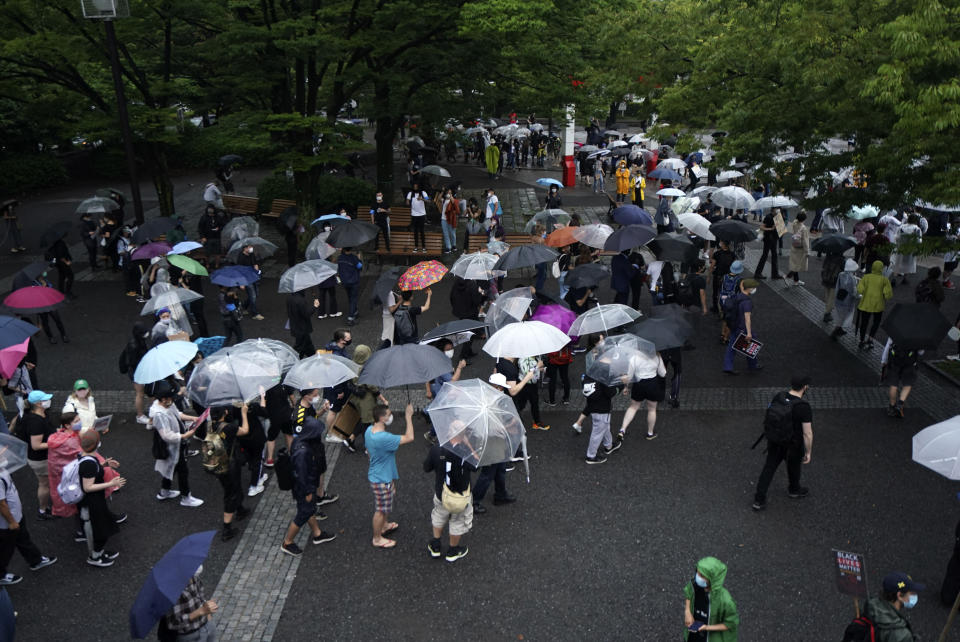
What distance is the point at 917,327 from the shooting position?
34.1 ft

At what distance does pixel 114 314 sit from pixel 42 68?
6965 mm

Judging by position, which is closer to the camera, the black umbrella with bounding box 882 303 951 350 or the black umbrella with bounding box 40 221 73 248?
the black umbrella with bounding box 882 303 951 350

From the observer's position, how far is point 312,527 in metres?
8.35

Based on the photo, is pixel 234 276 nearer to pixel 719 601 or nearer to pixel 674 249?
pixel 674 249

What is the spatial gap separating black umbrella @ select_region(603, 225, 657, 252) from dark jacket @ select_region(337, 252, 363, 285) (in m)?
4.90

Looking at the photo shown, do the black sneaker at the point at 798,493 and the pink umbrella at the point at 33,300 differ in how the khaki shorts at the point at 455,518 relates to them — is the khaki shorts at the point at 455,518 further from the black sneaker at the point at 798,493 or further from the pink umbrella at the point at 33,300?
the pink umbrella at the point at 33,300

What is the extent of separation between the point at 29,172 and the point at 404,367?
86.0 ft

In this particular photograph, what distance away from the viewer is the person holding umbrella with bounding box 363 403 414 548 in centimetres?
773

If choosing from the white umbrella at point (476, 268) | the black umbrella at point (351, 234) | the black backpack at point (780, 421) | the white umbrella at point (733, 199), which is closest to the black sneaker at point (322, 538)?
the black backpack at point (780, 421)

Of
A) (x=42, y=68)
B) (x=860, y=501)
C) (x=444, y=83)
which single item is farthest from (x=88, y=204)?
(x=860, y=501)

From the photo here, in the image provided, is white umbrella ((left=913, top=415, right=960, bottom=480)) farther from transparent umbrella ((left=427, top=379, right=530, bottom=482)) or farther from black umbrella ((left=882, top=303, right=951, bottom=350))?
transparent umbrella ((left=427, top=379, right=530, bottom=482))

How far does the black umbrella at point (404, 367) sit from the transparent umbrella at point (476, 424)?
0.82 meters

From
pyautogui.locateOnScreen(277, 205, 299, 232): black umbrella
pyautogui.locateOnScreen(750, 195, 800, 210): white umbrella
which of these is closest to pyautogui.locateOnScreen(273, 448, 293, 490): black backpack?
pyautogui.locateOnScreen(277, 205, 299, 232): black umbrella

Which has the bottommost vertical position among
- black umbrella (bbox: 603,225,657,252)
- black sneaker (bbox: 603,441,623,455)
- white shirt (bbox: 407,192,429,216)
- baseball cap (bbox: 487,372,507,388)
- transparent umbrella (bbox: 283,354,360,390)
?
black sneaker (bbox: 603,441,623,455)
